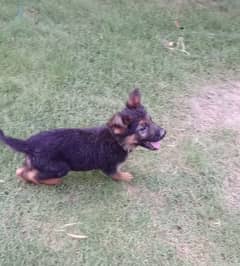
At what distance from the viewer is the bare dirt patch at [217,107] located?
17.0 ft

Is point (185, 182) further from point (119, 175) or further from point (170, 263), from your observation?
point (170, 263)

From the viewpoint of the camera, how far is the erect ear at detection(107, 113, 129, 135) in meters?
3.97

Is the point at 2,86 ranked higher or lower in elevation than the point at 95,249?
higher

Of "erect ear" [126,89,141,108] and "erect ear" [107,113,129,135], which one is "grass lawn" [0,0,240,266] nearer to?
"erect ear" [107,113,129,135]

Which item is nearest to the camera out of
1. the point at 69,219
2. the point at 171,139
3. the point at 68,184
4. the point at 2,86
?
the point at 69,219

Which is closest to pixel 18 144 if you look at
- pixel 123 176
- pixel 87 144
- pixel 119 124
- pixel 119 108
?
pixel 87 144

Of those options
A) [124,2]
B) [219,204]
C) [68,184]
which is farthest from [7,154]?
[124,2]

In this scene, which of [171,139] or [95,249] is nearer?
[95,249]

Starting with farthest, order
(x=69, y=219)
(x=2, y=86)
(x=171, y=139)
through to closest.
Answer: (x=2, y=86) < (x=171, y=139) < (x=69, y=219)

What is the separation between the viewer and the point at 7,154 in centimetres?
454

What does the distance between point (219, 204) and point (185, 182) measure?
1.16ft

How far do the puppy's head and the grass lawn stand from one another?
0.53 m

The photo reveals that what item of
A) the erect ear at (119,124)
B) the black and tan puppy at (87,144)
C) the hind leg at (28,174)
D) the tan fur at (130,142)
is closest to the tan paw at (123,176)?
the black and tan puppy at (87,144)

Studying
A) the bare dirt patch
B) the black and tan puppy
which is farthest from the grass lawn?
the black and tan puppy
